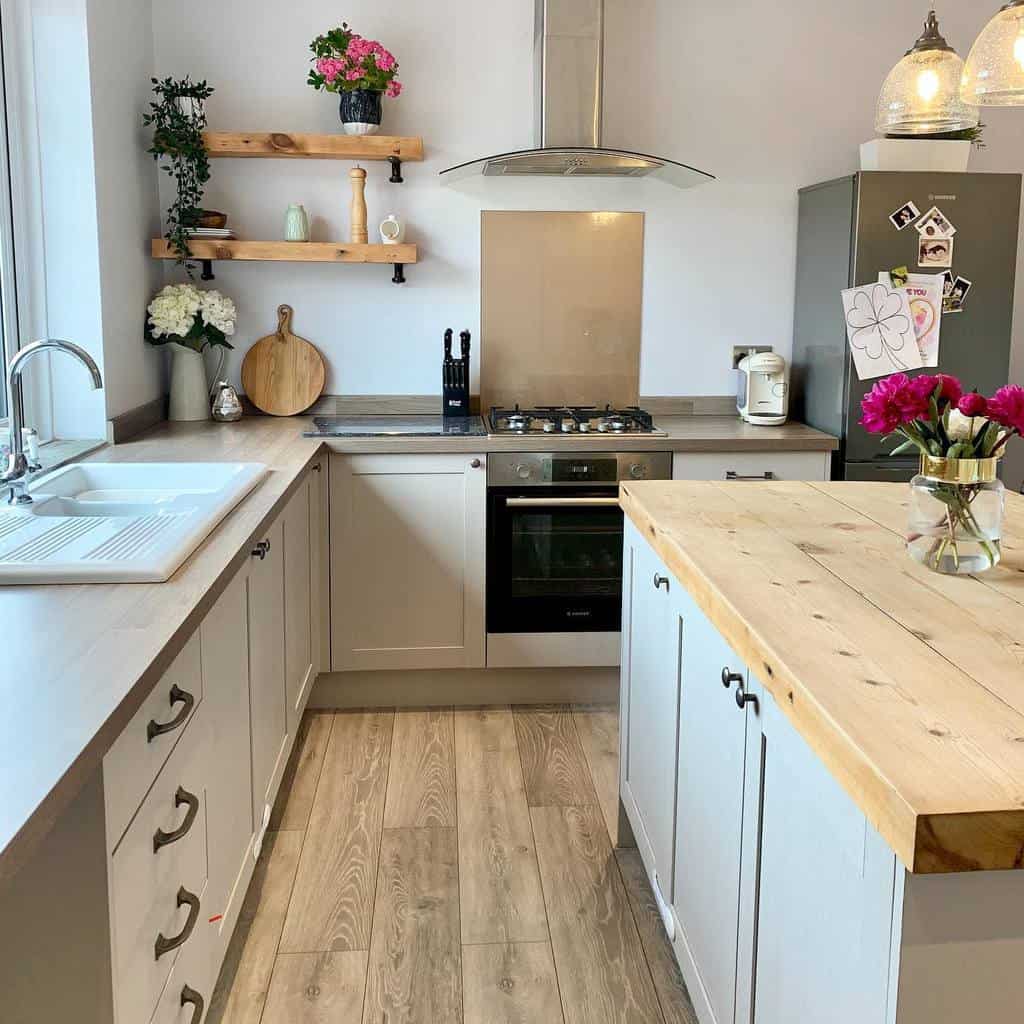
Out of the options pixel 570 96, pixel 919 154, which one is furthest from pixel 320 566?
pixel 919 154

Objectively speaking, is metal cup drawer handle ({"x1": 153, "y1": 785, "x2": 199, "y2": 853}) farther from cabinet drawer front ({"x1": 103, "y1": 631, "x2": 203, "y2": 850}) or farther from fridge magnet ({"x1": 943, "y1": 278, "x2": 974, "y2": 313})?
fridge magnet ({"x1": 943, "y1": 278, "x2": 974, "y2": 313})

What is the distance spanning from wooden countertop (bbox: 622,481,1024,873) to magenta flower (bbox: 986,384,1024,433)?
0.82 feet

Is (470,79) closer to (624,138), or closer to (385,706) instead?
(624,138)

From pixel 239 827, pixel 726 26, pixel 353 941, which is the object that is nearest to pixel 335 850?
pixel 353 941

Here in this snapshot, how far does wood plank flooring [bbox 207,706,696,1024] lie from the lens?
2.24m

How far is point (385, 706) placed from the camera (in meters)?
3.87

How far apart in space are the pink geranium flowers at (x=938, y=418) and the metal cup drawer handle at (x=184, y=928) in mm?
1256

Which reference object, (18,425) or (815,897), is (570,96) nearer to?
(18,425)

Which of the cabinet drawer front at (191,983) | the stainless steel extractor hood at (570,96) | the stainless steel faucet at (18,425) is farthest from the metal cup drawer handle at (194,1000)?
the stainless steel extractor hood at (570,96)

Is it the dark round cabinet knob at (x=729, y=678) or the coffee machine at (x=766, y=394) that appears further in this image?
the coffee machine at (x=766, y=394)

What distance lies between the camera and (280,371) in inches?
162

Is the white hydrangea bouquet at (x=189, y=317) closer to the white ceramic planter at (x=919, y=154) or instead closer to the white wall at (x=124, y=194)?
the white wall at (x=124, y=194)

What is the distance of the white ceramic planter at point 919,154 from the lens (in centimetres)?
380

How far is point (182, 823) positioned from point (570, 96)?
2926mm
